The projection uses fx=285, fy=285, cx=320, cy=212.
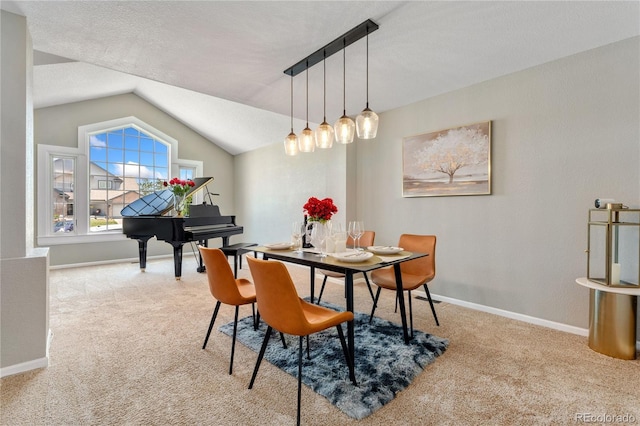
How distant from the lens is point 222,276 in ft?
6.72

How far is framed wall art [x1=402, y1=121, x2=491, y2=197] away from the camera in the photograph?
3.13m

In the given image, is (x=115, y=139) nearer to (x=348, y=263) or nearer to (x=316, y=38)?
(x=316, y=38)

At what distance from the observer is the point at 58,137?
5121 mm

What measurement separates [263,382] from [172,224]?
305 cm

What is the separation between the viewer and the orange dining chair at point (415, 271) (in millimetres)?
2605

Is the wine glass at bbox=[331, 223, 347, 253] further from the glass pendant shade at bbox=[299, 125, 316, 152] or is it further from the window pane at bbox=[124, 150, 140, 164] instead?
the window pane at bbox=[124, 150, 140, 164]

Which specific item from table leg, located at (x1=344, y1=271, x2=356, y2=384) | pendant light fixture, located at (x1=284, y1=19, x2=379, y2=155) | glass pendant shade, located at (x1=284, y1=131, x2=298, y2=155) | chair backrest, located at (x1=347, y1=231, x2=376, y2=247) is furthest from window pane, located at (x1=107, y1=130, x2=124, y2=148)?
table leg, located at (x1=344, y1=271, x2=356, y2=384)

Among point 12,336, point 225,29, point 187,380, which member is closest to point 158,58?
point 225,29

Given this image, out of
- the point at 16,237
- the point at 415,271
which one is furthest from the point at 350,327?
the point at 16,237

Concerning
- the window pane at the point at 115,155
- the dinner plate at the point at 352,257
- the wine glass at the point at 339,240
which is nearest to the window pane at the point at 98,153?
the window pane at the point at 115,155

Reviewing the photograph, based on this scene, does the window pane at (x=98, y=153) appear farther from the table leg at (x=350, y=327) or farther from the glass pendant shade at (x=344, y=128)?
the table leg at (x=350, y=327)

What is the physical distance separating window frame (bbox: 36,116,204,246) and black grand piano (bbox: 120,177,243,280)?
4.14 feet

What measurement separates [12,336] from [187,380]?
1.26m

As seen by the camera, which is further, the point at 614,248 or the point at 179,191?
the point at 179,191
